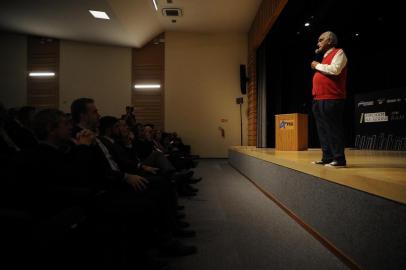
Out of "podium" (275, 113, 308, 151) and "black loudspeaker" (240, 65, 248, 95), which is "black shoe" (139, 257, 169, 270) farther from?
"black loudspeaker" (240, 65, 248, 95)

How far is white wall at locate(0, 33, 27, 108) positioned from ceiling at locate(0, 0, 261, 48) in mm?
503

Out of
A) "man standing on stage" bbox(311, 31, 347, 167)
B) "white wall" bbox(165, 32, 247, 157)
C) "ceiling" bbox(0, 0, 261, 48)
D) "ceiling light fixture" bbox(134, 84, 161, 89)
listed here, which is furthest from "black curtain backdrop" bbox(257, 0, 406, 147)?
"ceiling light fixture" bbox(134, 84, 161, 89)

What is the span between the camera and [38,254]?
972mm

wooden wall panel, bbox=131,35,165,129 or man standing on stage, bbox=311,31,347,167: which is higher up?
wooden wall panel, bbox=131,35,165,129

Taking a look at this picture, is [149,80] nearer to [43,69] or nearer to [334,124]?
[43,69]

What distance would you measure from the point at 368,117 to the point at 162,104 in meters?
5.57

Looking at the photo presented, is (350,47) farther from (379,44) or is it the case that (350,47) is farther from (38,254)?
(38,254)

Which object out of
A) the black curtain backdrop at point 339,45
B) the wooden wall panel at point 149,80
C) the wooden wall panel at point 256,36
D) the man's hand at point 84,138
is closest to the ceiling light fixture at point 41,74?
the wooden wall panel at point 149,80

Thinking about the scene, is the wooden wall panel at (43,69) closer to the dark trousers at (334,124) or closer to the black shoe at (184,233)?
the black shoe at (184,233)

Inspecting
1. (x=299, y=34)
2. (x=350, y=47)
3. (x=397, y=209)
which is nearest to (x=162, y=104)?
(x=299, y=34)

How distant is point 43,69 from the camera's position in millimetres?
8695

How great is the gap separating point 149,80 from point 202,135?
235 cm

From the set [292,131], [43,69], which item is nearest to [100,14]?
[43,69]

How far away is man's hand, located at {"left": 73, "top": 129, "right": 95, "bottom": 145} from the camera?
6.45ft
